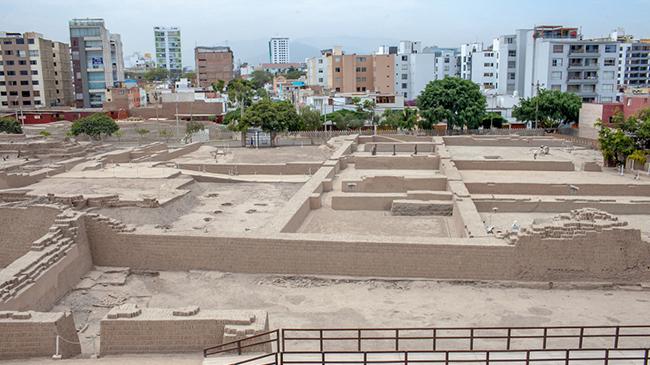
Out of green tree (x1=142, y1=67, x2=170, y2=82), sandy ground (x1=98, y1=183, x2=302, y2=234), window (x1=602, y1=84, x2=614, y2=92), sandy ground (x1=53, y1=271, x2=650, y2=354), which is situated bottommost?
sandy ground (x1=53, y1=271, x2=650, y2=354)

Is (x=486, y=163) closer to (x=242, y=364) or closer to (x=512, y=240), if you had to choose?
(x=512, y=240)

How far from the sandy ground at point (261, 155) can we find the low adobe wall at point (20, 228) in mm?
15103

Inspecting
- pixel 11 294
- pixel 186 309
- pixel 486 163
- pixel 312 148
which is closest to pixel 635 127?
pixel 486 163

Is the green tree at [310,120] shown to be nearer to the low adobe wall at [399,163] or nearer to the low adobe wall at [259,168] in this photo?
the low adobe wall at [259,168]

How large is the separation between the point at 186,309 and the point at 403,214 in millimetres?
11776

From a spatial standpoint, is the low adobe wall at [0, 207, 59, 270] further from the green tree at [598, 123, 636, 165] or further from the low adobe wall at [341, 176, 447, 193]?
the green tree at [598, 123, 636, 165]

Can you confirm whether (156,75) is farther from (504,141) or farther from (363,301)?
(363,301)

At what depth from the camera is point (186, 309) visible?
1023 centimetres

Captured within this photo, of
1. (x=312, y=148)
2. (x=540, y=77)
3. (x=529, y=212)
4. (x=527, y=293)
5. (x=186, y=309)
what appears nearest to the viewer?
(x=186, y=309)

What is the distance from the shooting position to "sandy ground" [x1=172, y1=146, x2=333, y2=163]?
3503 cm

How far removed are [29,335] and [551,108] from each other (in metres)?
41.7

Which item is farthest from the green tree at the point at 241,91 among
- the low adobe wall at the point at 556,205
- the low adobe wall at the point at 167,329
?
the low adobe wall at the point at 167,329

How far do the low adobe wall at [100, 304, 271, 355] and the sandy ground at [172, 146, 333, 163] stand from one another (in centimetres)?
2347

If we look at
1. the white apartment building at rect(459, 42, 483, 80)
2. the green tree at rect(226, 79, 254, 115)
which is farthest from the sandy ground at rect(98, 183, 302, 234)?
the white apartment building at rect(459, 42, 483, 80)
